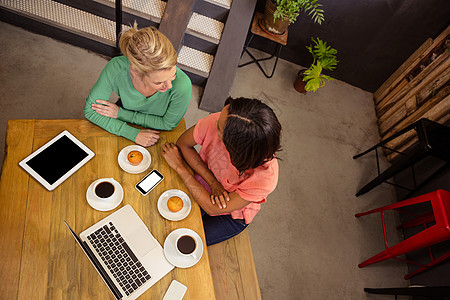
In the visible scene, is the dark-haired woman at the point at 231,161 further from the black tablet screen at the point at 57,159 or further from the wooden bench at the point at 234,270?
the black tablet screen at the point at 57,159

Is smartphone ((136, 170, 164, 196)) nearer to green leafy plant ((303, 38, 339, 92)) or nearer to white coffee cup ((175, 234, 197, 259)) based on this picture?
white coffee cup ((175, 234, 197, 259))

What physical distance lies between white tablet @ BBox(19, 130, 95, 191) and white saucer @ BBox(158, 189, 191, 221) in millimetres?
415

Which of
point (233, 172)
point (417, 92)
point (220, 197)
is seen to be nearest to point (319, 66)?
point (417, 92)

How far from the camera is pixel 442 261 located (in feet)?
7.29

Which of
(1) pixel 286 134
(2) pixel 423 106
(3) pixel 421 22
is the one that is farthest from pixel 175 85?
(3) pixel 421 22

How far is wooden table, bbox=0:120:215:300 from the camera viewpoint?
1.21m

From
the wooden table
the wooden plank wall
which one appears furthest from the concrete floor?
the wooden table

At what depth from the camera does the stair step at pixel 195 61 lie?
2842mm

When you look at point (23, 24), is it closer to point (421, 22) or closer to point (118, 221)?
point (118, 221)

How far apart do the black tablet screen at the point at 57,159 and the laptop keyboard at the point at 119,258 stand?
340 millimetres

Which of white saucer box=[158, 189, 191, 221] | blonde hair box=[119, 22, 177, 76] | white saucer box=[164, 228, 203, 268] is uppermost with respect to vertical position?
blonde hair box=[119, 22, 177, 76]

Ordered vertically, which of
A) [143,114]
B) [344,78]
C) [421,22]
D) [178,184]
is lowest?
[178,184]

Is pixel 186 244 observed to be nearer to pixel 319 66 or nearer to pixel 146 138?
pixel 146 138

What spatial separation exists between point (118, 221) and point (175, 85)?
0.76m
